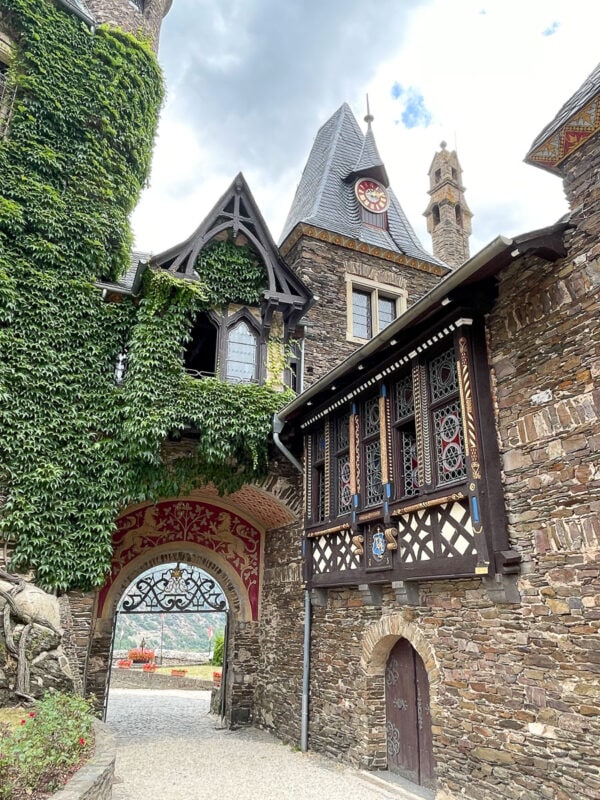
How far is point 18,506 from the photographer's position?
8133mm

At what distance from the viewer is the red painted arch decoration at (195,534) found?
1125 cm

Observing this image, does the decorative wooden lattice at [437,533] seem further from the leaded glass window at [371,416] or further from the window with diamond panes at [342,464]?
the window with diamond panes at [342,464]

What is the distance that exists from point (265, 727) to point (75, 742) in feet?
19.6

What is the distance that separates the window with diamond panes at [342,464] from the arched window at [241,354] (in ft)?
7.30

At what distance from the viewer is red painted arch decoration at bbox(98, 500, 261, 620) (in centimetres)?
1125

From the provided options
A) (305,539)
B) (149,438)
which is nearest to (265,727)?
(305,539)

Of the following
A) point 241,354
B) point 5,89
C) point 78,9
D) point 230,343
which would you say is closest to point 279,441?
point 241,354

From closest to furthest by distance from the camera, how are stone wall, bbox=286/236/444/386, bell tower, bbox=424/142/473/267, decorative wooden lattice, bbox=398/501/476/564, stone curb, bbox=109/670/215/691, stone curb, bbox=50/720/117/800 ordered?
stone curb, bbox=50/720/117/800 < decorative wooden lattice, bbox=398/501/476/564 < stone wall, bbox=286/236/444/386 < stone curb, bbox=109/670/215/691 < bell tower, bbox=424/142/473/267

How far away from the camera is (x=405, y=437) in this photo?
7.25 m

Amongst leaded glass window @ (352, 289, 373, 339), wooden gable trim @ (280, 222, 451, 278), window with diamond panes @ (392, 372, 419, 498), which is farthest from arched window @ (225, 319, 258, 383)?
window with diamond panes @ (392, 372, 419, 498)

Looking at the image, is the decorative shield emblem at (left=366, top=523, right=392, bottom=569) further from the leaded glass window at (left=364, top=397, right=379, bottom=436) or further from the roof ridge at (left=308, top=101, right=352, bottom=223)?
the roof ridge at (left=308, top=101, right=352, bottom=223)

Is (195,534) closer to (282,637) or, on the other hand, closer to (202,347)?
(282,637)

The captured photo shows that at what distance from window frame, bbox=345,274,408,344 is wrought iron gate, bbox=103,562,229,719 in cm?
600

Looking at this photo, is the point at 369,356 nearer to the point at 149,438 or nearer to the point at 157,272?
the point at 149,438
